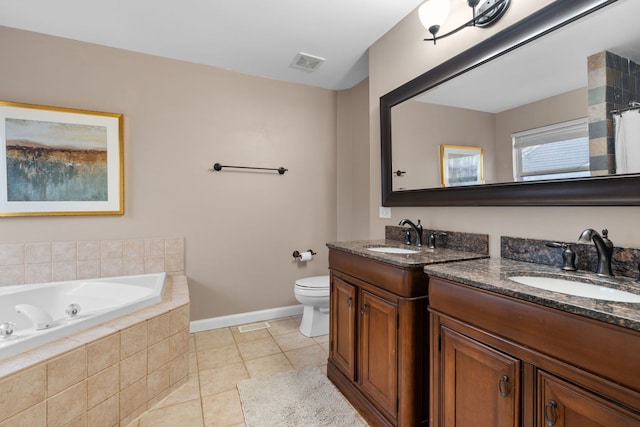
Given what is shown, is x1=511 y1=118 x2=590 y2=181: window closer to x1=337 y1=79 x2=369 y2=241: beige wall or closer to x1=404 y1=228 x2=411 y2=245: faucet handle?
x1=404 y1=228 x2=411 y2=245: faucet handle

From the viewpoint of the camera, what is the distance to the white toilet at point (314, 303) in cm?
251

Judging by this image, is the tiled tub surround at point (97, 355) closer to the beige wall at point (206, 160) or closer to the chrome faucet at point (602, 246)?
the beige wall at point (206, 160)

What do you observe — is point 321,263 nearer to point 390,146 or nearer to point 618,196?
point 390,146

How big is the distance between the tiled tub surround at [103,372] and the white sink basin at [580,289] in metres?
1.84

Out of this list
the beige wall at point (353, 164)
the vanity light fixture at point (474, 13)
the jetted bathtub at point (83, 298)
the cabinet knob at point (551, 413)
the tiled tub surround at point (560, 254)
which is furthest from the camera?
the beige wall at point (353, 164)

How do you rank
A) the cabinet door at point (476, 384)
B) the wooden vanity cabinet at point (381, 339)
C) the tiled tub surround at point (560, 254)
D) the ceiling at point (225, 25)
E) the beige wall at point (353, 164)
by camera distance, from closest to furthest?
the cabinet door at point (476, 384), the tiled tub surround at point (560, 254), the wooden vanity cabinet at point (381, 339), the ceiling at point (225, 25), the beige wall at point (353, 164)

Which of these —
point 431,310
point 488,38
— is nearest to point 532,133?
point 488,38

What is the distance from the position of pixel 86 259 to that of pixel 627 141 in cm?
324

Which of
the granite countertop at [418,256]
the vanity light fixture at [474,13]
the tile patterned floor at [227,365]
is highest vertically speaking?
the vanity light fixture at [474,13]

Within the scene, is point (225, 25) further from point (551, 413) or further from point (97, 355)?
point (551, 413)

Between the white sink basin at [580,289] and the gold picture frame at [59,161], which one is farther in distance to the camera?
the gold picture frame at [59,161]

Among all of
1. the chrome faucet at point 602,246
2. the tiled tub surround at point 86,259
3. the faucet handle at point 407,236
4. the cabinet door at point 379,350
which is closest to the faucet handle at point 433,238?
the faucet handle at point 407,236

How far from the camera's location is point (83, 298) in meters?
2.18

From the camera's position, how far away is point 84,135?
2.33m
